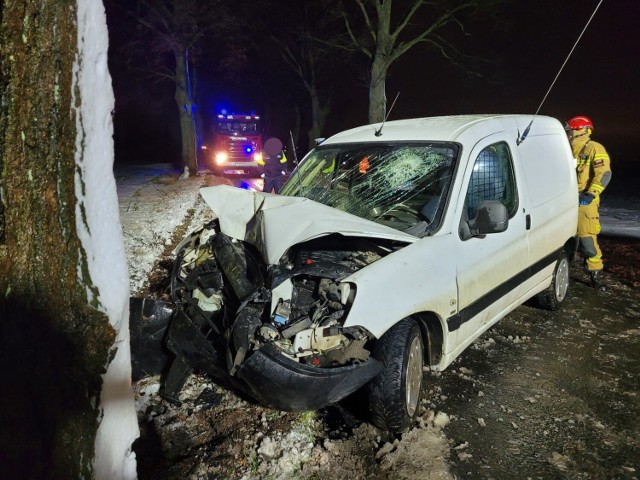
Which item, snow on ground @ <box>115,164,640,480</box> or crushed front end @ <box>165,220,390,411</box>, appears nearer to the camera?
crushed front end @ <box>165,220,390,411</box>

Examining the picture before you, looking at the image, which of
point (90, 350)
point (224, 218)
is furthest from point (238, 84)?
point (90, 350)

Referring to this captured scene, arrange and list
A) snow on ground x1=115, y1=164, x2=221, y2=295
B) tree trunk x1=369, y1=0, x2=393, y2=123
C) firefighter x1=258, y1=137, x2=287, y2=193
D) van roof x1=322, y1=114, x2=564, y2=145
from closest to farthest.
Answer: van roof x1=322, y1=114, x2=564, y2=145 → snow on ground x1=115, y1=164, x2=221, y2=295 → firefighter x1=258, y1=137, x2=287, y2=193 → tree trunk x1=369, y1=0, x2=393, y2=123

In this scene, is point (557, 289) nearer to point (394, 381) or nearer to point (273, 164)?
point (394, 381)

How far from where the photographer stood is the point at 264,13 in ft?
74.8

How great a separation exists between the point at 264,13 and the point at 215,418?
927 inches

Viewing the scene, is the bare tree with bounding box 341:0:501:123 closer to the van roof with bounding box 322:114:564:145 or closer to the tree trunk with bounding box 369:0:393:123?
the tree trunk with bounding box 369:0:393:123

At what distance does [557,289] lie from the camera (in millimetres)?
4977

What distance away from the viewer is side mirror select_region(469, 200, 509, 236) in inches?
121

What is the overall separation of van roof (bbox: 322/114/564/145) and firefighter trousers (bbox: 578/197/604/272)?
1519 mm

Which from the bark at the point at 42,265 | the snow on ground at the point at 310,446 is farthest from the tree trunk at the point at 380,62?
the bark at the point at 42,265

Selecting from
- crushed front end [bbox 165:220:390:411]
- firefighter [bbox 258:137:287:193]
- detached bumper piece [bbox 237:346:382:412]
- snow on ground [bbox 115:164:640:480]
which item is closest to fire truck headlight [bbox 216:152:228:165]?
firefighter [bbox 258:137:287:193]

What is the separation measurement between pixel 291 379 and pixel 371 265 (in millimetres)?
803

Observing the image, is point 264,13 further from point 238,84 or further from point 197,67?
point 238,84

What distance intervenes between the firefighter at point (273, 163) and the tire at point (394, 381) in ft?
24.9
